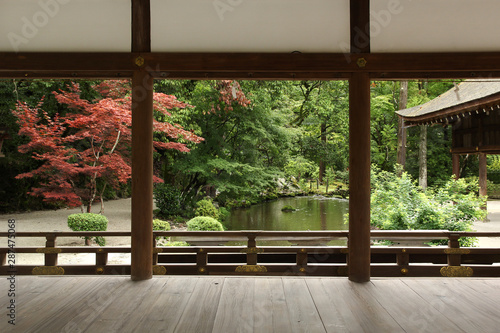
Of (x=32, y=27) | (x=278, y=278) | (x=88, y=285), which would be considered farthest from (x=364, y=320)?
(x=32, y=27)

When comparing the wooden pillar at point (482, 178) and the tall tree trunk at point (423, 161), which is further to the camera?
the tall tree trunk at point (423, 161)

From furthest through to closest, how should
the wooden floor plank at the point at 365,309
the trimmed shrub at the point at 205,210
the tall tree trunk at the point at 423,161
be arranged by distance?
1. the tall tree trunk at the point at 423,161
2. the trimmed shrub at the point at 205,210
3. the wooden floor plank at the point at 365,309

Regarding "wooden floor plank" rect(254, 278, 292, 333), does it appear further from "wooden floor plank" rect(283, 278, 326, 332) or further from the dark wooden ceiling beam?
the dark wooden ceiling beam

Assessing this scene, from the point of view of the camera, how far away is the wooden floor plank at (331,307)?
2350 millimetres

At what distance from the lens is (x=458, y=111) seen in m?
6.82

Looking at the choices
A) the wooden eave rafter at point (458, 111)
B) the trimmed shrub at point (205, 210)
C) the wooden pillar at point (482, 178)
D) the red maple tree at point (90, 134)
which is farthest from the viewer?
the trimmed shrub at point (205, 210)

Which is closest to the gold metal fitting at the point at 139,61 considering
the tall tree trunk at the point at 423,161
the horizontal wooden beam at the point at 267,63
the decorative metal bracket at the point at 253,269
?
the horizontal wooden beam at the point at 267,63

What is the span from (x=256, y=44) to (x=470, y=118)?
6481 millimetres

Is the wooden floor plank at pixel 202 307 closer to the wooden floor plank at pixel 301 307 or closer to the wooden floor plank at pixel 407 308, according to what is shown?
the wooden floor plank at pixel 301 307

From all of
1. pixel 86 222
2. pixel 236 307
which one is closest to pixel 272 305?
pixel 236 307

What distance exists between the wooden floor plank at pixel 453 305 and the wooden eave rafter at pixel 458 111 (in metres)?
3.93

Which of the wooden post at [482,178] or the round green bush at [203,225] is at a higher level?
the wooden post at [482,178]

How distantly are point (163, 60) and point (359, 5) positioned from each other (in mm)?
1794

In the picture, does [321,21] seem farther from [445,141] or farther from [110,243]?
[445,141]
